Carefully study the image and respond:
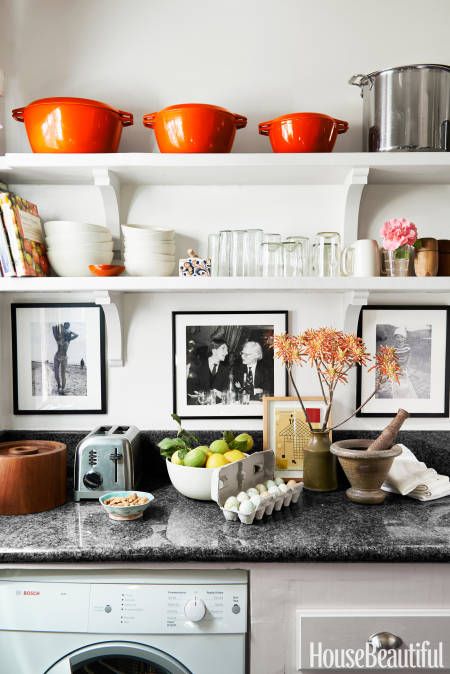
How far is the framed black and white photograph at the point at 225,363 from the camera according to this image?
209 cm

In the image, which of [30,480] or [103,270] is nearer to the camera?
[30,480]

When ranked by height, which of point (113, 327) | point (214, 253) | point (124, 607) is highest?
point (214, 253)

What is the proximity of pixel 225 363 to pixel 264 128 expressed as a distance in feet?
2.64

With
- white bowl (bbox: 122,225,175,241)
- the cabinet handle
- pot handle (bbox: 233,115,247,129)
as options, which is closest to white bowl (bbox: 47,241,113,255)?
white bowl (bbox: 122,225,175,241)

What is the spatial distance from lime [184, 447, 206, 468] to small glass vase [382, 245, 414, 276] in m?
0.82

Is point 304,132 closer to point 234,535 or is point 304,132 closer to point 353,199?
point 353,199

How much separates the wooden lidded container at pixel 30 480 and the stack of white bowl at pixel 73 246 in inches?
23.1

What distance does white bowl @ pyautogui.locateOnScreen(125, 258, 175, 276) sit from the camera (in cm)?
189

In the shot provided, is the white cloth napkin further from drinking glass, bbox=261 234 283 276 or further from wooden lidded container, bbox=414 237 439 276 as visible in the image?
drinking glass, bbox=261 234 283 276

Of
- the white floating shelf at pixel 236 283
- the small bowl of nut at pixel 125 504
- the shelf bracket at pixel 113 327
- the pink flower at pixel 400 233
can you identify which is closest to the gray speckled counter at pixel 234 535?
the small bowl of nut at pixel 125 504

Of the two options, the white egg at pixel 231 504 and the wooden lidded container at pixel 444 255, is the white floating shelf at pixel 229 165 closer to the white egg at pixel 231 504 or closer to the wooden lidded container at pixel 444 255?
the wooden lidded container at pixel 444 255

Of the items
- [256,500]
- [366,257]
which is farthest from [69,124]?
[256,500]

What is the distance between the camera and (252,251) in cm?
192

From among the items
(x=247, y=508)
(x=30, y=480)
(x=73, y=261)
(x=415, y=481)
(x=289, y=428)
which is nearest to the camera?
(x=247, y=508)
